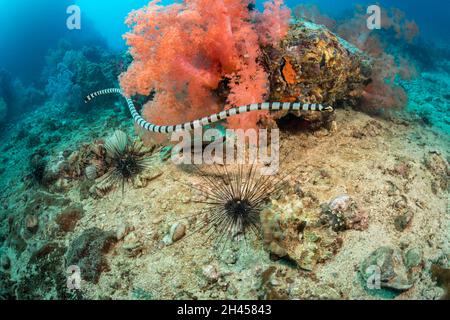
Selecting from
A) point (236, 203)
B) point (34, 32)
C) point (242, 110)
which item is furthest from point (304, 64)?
point (34, 32)

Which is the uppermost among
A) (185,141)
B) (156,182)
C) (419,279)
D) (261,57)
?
(261,57)

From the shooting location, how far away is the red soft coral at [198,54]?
13.5ft

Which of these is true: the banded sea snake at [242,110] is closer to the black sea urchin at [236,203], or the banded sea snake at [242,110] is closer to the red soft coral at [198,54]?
the red soft coral at [198,54]

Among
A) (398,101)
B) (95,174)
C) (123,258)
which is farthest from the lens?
(398,101)

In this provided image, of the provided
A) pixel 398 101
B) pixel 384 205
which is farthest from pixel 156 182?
pixel 398 101

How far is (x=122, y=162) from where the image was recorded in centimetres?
495

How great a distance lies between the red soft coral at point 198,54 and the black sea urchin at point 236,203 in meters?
0.87

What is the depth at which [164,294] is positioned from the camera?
3199mm

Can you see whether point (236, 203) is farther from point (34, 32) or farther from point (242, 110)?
point (34, 32)

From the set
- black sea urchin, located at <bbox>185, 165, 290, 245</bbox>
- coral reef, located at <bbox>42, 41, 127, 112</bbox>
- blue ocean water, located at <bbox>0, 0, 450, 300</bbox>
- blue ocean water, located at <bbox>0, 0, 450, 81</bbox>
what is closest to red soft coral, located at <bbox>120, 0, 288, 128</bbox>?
blue ocean water, located at <bbox>0, 0, 450, 300</bbox>

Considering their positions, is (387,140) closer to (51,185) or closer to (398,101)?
(398,101)

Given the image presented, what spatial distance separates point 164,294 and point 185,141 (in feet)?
8.06

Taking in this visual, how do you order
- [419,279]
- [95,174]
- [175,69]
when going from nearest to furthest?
[419,279], [175,69], [95,174]

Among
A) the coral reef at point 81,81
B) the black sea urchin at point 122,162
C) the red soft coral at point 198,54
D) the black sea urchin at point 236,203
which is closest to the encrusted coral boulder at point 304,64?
the red soft coral at point 198,54
